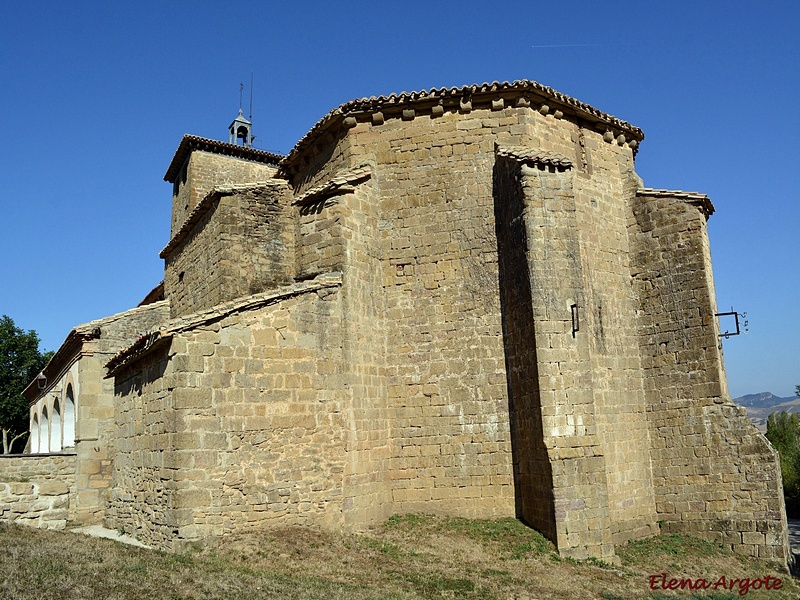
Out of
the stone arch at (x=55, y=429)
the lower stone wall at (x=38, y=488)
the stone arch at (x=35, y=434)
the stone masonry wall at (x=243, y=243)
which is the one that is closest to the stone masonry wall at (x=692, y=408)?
the stone masonry wall at (x=243, y=243)

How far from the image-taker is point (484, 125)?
11750 mm

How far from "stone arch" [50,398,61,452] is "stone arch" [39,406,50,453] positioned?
43 cm

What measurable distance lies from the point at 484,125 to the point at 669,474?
24.3 ft

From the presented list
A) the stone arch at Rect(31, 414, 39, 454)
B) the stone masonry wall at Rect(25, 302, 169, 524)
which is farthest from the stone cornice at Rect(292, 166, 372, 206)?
the stone arch at Rect(31, 414, 39, 454)

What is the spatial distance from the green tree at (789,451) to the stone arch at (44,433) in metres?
24.8

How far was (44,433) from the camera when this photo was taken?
2084 centimetres

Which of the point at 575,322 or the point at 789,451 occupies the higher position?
the point at 575,322

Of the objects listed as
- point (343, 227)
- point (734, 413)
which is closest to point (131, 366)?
point (343, 227)

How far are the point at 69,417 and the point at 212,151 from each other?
32.5 feet

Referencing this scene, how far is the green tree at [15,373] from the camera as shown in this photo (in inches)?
1243

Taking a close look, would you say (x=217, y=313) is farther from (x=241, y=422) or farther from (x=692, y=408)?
(x=692, y=408)

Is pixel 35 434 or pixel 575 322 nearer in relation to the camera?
pixel 575 322

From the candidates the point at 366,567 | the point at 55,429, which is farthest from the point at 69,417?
the point at 366,567

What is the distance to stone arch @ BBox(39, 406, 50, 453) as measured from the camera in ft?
65.3
